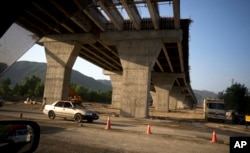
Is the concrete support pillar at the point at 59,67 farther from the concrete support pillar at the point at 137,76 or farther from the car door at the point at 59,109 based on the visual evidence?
the car door at the point at 59,109

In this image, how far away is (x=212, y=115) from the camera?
35.8m

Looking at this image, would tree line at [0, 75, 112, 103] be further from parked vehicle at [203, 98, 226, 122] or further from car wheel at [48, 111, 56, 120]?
car wheel at [48, 111, 56, 120]

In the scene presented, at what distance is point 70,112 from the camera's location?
64.0ft

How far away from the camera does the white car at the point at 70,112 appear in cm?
1917

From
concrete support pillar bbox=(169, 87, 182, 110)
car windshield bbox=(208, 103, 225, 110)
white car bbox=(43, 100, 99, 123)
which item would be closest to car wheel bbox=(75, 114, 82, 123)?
white car bbox=(43, 100, 99, 123)

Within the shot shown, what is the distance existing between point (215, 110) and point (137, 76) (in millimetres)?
13896

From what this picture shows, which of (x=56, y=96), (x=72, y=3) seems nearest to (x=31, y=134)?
(x=72, y=3)

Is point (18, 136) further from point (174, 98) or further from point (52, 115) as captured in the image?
point (174, 98)

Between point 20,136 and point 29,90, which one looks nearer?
point 20,136

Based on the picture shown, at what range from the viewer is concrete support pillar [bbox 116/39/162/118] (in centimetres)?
2909

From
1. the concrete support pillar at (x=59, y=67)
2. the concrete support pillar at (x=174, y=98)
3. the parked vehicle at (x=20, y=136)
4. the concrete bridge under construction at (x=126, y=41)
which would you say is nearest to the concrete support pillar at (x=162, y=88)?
the concrete bridge under construction at (x=126, y=41)

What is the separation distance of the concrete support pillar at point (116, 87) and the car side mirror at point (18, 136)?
190 ft

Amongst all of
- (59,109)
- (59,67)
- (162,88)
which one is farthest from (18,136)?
(162,88)

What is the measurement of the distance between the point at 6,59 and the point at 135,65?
2799 centimetres
